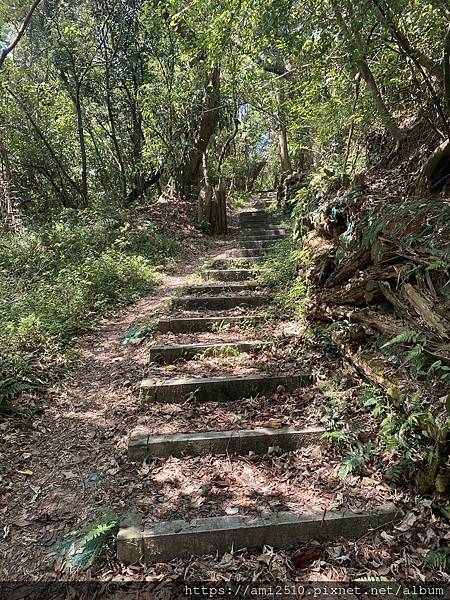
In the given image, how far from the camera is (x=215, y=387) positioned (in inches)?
143

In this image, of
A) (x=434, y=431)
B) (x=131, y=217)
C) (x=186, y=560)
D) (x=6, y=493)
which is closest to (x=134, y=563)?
(x=186, y=560)

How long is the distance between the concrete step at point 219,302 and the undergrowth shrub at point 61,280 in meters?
1.38

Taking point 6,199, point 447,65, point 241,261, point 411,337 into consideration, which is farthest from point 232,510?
point 6,199

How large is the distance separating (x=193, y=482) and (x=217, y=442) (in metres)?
0.36

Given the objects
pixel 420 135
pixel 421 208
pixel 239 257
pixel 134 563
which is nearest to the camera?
pixel 134 563

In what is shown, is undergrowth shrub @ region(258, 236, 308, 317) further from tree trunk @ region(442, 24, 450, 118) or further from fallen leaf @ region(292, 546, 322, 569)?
fallen leaf @ region(292, 546, 322, 569)

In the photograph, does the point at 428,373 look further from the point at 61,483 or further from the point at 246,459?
the point at 61,483

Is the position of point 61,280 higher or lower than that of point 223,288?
higher

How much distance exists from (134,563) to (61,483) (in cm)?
95

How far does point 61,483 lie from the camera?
2.93 metres

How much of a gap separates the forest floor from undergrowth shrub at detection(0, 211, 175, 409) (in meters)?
0.59

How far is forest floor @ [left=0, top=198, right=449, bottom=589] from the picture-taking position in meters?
2.27

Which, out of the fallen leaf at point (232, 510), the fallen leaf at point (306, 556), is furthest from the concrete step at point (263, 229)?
the fallen leaf at point (306, 556)

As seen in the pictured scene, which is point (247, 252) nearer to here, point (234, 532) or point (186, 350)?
point (186, 350)
